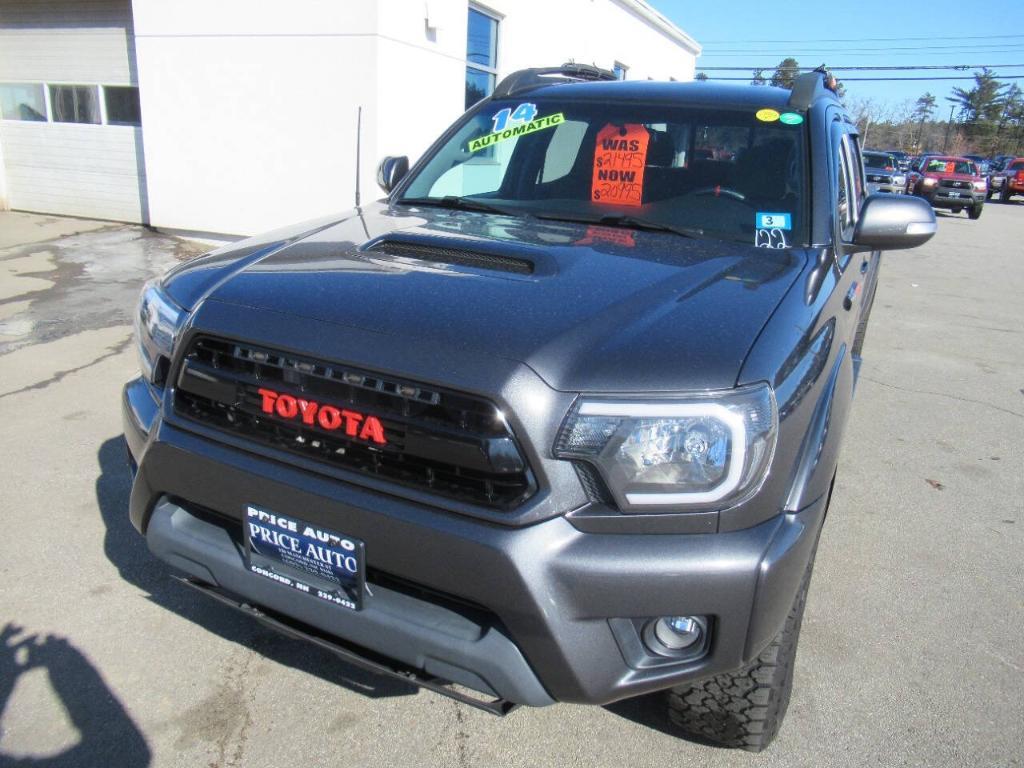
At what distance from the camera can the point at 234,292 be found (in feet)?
7.12

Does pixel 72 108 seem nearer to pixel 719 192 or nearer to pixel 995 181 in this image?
pixel 719 192

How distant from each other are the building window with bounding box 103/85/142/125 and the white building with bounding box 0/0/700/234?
0.02 m

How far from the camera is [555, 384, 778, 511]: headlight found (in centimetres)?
176

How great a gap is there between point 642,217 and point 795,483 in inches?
54.4

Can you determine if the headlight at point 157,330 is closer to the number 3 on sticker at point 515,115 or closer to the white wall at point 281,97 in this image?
the number 3 on sticker at point 515,115

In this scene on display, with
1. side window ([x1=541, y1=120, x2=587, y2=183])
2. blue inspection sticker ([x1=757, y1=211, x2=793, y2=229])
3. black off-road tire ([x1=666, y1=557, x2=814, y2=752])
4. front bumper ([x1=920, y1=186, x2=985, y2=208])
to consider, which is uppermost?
side window ([x1=541, y1=120, x2=587, y2=183])

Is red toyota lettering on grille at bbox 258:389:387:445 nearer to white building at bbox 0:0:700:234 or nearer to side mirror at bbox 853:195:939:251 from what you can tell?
side mirror at bbox 853:195:939:251

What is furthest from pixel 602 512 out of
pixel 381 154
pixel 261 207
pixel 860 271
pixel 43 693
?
pixel 261 207

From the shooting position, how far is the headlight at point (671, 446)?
1756 millimetres

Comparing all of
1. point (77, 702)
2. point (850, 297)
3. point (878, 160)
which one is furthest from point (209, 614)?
point (878, 160)

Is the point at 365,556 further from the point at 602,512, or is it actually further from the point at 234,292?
the point at 234,292

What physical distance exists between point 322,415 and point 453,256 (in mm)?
696

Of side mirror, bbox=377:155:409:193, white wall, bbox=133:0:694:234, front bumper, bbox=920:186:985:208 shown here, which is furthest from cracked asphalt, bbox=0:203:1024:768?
front bumper, bbox=920:186:985:208

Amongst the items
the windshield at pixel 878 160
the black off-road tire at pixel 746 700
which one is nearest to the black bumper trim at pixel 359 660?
the black off-road tire at pixel 746 700
